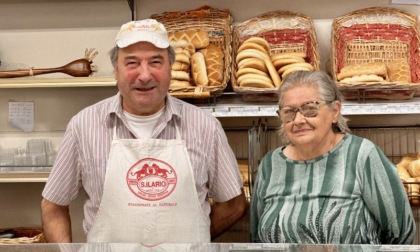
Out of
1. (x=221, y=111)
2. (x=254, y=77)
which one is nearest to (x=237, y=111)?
(x=221, y=111)

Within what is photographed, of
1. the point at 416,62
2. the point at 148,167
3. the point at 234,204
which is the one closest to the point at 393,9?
the point at 416,62

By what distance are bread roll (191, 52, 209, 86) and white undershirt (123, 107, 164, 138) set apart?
86 centimetres

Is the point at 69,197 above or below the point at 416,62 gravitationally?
below

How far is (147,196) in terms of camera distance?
6.48 feet

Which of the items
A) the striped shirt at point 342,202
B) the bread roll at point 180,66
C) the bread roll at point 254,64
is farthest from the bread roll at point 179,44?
the striped shirt at point 342,202

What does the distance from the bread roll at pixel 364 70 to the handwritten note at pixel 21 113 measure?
6.11ft

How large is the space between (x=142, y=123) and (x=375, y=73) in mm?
1327

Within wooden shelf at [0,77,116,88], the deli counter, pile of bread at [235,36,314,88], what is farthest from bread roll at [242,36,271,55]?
the deli counter

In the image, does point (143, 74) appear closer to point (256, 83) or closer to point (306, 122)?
point (306, 122)

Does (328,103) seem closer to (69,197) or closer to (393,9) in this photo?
(69,197)

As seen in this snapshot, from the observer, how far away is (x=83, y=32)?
350 cm

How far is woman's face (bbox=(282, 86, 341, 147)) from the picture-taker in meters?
2.01

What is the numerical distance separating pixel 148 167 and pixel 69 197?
33cm

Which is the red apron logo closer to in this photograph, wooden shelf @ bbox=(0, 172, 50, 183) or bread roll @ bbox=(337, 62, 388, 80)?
wooden shelf @ bbox=(0, 172, 50, 183)
